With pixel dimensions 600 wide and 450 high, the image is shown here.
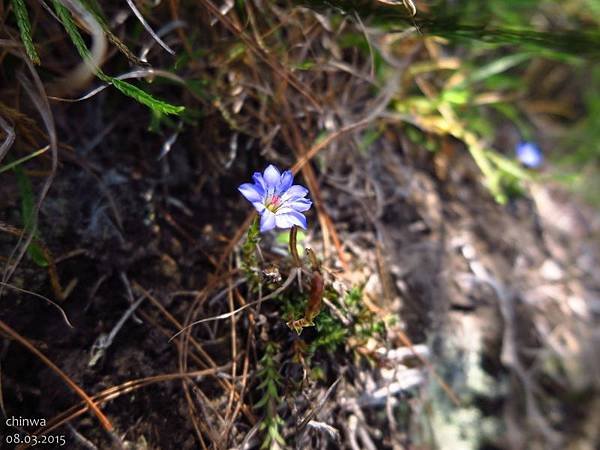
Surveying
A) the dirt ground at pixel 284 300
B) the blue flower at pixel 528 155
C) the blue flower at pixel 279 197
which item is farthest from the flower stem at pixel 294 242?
the blue flower at pixel 528 155

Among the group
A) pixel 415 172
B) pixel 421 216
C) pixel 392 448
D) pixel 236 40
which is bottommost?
pixel 392 448

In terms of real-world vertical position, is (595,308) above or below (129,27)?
below

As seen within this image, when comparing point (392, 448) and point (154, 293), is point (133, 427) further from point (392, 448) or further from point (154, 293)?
point (392, 448)

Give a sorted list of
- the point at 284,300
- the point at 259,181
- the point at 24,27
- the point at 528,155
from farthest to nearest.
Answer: the point at 528,155, the point at 284,300, the point at 259,181, the point at 24,27

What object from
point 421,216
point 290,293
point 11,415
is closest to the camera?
point 11,415

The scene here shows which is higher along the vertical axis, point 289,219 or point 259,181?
point 259,181

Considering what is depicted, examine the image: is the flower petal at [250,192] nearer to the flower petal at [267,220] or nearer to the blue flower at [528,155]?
the flower petal at [267,220]

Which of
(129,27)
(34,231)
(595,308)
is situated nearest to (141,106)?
(129,27)

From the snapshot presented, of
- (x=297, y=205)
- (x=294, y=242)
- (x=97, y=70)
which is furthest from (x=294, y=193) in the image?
(x=97, y=70)

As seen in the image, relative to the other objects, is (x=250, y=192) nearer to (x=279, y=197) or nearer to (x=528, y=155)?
(x=279, y=197)
